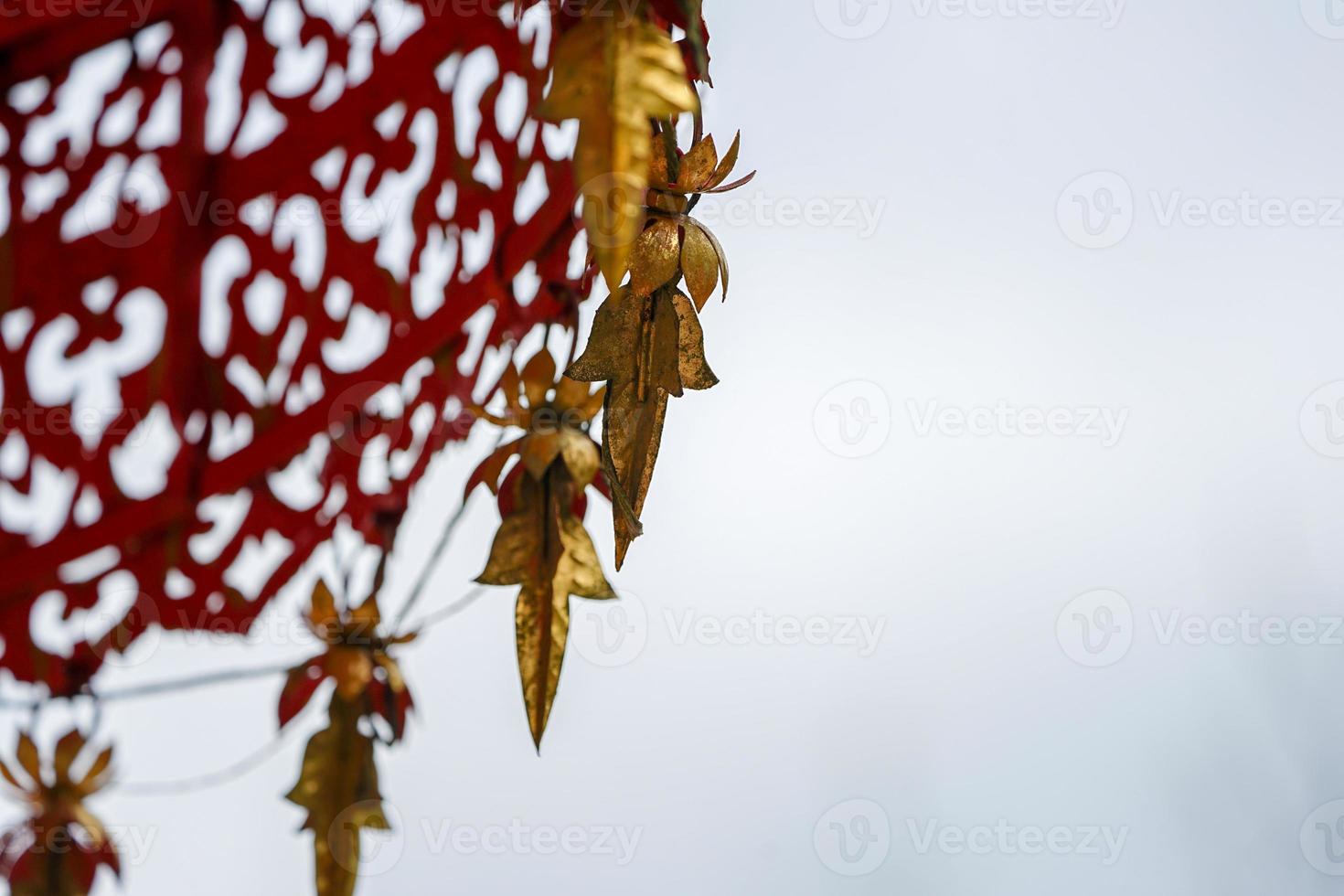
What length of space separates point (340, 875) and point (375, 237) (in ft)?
0.57

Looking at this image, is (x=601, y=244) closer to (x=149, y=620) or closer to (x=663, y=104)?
(x=663, y=104)

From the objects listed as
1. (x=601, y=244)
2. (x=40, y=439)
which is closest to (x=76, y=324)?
(x=40, y=439)

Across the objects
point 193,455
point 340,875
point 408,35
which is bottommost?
point 340,875

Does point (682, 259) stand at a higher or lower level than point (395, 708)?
higher

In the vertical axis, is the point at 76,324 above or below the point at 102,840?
above

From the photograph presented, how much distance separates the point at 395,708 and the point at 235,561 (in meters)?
0.07

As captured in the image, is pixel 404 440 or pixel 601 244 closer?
pixel 601 244

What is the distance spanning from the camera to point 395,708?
1.00 feet

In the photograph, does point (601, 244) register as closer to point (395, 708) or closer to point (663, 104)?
point (663, 104)

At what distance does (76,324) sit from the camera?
0.94 ft

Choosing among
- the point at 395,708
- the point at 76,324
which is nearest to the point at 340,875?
the point at 395,708

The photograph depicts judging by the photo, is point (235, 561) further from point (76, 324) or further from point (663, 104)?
point (663, 104)

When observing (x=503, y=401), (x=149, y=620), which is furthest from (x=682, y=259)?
(x=149, y=620)

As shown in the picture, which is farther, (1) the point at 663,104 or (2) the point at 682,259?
(2) the point at 682,259
